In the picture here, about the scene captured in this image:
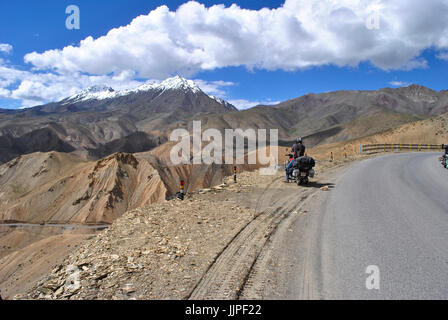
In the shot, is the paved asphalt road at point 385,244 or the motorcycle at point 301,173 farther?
the motorcycle at point 301,173

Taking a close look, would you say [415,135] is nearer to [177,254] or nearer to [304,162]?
[304,162]

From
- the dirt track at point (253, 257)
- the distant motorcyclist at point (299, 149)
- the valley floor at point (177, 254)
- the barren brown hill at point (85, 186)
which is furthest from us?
the barren brown hill at point (85, 186)

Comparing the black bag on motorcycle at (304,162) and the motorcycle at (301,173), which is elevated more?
the black bag on motorcycle at (304,162)

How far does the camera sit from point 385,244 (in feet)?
18.1

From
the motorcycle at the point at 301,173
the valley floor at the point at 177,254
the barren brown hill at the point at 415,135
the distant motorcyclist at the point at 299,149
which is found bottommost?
the valley floor at the point at 177,254

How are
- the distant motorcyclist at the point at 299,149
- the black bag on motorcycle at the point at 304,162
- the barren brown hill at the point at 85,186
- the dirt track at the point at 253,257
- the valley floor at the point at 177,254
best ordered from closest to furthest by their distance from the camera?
1. the dirt track at the point at 253,257
2. the valley floor at the point at 177,254
3. the black bag on motorcycle at the point at 304,162
4. the distant motorcyclist at the point at 299,149
5. the barren brown hill at the point at 85,186

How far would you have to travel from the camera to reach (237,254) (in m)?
5.44

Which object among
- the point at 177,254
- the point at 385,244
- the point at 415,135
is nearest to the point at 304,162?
the point at 385,244

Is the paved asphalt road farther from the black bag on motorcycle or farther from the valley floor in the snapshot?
the black bag on motorcycle

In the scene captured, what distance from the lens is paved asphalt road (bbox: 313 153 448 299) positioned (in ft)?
13.0

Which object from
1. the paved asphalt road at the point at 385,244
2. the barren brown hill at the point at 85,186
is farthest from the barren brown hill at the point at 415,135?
the paved asphalt road at the point at 385,244

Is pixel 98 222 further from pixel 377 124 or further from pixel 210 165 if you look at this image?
pixel 377 124

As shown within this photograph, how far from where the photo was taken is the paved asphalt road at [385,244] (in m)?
3.97

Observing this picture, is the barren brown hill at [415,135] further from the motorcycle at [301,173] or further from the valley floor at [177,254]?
the valley floor at [177,254]
